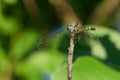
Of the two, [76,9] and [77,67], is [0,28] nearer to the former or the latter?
[76,9]

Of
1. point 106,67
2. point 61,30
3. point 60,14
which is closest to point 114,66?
point 106,67

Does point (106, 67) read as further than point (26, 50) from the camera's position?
No

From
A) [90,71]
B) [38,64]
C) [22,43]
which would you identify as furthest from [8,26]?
[90,71]

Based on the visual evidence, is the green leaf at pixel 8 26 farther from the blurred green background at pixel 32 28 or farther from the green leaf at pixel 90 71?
the green leaf at pixel 90 71

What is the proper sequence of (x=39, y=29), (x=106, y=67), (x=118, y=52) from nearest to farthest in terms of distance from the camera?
(x=106, y=67) < (x=118, y=52) < (x=39, y=29)

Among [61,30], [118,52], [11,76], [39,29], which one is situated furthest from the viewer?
[39,29]

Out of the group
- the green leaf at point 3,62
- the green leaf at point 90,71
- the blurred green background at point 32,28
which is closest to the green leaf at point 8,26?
the blurred green background at point 32,28

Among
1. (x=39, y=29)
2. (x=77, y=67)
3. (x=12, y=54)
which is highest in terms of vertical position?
(x=39, y=29)

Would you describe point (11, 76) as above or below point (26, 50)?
below
